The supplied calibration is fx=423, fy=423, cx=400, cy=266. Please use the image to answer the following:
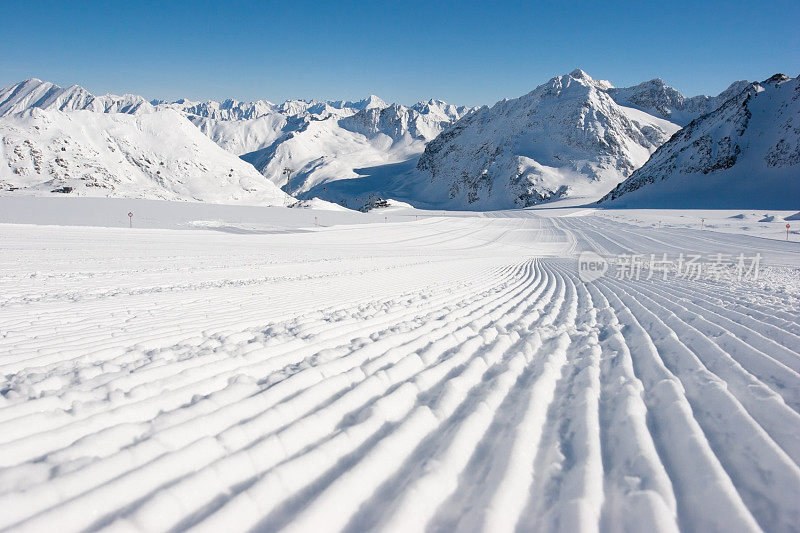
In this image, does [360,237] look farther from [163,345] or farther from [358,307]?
[163,345]

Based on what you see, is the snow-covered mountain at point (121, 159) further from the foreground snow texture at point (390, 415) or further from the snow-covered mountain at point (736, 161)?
the snow-covered mountain at point (736, 161)

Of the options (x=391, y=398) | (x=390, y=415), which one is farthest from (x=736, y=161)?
(x=390, y=415)

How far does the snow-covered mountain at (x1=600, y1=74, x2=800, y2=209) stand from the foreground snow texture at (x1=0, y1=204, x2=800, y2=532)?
249 feet

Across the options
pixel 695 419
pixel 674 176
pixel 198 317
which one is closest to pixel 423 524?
pixel 695 419

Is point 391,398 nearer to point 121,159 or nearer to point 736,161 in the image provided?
point 736,161

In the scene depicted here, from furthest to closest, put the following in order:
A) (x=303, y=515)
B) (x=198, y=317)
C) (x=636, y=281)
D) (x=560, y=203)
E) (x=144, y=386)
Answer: (x=560, y=203), (x=636, y=281), (x=198, y=317), (x=144, y=386), (x=303, y=515)

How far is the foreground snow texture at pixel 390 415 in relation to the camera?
82.0 inches

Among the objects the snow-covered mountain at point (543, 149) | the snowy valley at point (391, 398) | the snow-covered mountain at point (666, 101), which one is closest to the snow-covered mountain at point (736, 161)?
the snow-covered mountain at point (543, 149)

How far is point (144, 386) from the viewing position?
3.36 metres

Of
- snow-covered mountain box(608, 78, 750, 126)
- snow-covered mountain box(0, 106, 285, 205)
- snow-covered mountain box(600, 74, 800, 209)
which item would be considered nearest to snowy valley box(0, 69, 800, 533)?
snow-covered mountain box(0, 106, 285, 205)

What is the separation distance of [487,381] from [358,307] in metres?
3.44

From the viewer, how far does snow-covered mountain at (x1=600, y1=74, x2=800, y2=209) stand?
222ft

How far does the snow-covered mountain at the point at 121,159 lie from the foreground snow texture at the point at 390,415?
215 feet

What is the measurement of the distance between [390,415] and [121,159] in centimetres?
9832
